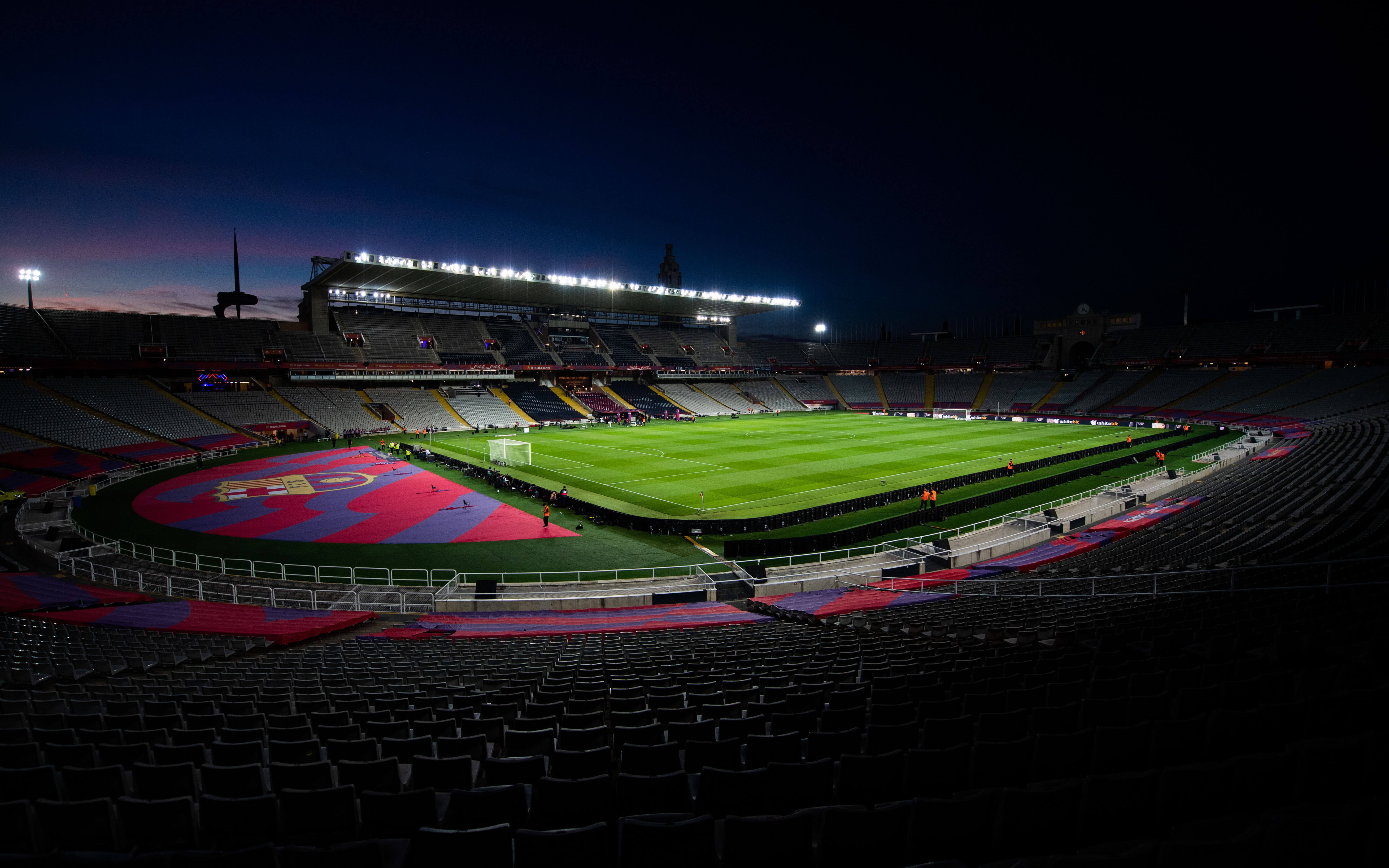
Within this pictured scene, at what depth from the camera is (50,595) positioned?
18.0 meters

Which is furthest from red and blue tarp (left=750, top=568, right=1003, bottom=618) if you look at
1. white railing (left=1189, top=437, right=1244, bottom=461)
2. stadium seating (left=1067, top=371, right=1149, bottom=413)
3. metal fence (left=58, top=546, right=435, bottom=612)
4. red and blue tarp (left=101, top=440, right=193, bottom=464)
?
stadium seating (left=1067, top=371, right=1149, bottom=413)

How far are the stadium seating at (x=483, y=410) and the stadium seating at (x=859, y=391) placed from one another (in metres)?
55.3

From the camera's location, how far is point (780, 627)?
14.8 m

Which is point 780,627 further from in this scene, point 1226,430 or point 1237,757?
point 1226,430

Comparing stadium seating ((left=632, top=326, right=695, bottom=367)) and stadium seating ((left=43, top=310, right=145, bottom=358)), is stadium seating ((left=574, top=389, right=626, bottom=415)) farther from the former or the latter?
stadium seating ((left=43, top=310, right=145, bottom=358))

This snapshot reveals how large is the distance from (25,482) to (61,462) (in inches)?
212

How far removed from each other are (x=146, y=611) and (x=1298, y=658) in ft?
79.5

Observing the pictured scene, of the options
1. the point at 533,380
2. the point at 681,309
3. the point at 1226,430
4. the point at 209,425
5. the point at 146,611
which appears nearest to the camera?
the point at 146,611

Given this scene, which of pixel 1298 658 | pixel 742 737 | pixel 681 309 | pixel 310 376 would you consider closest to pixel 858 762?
pixel 742 737

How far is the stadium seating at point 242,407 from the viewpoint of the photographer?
5953 centimetres

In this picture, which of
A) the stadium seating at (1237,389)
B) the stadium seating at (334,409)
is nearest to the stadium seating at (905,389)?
the stadium seating at (1237,389)

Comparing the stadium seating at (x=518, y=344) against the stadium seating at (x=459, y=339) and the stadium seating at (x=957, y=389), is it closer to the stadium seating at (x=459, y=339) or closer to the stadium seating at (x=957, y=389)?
the stadium seating at (x=459, y=339)

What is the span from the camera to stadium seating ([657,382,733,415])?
299 feet

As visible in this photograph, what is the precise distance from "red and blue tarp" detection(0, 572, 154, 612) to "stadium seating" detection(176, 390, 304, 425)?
44.7 m
